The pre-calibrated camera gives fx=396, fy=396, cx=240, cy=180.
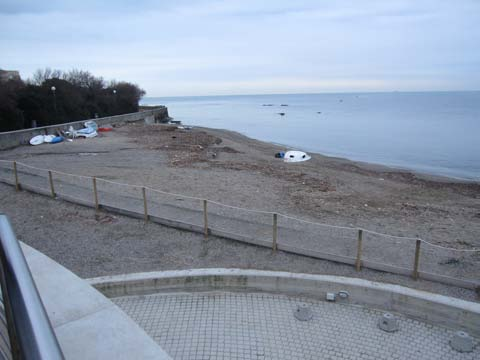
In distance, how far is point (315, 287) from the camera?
6602 mm

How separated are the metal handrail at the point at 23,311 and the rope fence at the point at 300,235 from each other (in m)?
6.32

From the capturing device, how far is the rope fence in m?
7.55

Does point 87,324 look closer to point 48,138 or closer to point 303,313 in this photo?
point 303,313

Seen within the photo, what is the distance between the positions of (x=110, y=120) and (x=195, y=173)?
31106mm

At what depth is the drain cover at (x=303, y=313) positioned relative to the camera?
595 centimetres

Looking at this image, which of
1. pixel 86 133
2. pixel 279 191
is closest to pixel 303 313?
pixel 279 191

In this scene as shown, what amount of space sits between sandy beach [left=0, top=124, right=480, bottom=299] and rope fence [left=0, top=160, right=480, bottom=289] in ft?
0.85

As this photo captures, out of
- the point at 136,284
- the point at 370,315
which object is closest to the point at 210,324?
the point at 136,284

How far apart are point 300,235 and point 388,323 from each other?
3709mm

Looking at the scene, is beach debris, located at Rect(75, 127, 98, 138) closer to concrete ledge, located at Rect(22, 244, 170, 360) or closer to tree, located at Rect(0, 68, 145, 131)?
tree, located at Rect(0, 68, 145, 131)

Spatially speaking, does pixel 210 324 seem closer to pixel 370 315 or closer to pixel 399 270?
pixel 370 315

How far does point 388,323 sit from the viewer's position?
18.7ft

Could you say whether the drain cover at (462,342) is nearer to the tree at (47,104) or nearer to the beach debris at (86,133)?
the beach debris at (86,133)

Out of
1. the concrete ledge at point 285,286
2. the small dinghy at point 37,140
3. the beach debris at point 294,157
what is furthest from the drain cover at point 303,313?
the small dinghy at point 37,140
